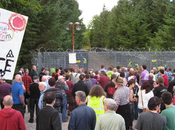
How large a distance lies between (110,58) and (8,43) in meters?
16.4

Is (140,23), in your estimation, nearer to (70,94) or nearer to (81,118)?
(70,94)

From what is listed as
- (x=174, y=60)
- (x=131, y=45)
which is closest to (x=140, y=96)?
(x=174, y=60)

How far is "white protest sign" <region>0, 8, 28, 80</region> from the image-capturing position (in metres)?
6.19

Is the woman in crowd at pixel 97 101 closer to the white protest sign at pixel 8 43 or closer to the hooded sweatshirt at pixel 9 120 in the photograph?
the hooded sweatshirt at pixel 9 120

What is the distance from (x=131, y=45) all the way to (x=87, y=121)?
3625cm

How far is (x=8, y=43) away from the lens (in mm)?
6246

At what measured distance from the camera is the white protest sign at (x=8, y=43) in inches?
244

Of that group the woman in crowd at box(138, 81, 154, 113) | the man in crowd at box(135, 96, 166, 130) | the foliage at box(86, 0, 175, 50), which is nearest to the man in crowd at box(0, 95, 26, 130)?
the man in crowd at box(135, 96, 166, 130)

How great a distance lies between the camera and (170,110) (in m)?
4.77

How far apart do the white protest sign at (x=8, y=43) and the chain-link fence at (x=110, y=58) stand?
43.2ft

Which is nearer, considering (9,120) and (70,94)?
(9,120)

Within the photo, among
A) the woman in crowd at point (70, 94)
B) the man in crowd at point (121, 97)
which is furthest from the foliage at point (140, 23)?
the man in crowd at point (121, 97)

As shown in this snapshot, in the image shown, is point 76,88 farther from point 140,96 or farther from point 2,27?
point 2,27

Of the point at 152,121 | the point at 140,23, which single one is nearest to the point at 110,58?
the point at 152,121
